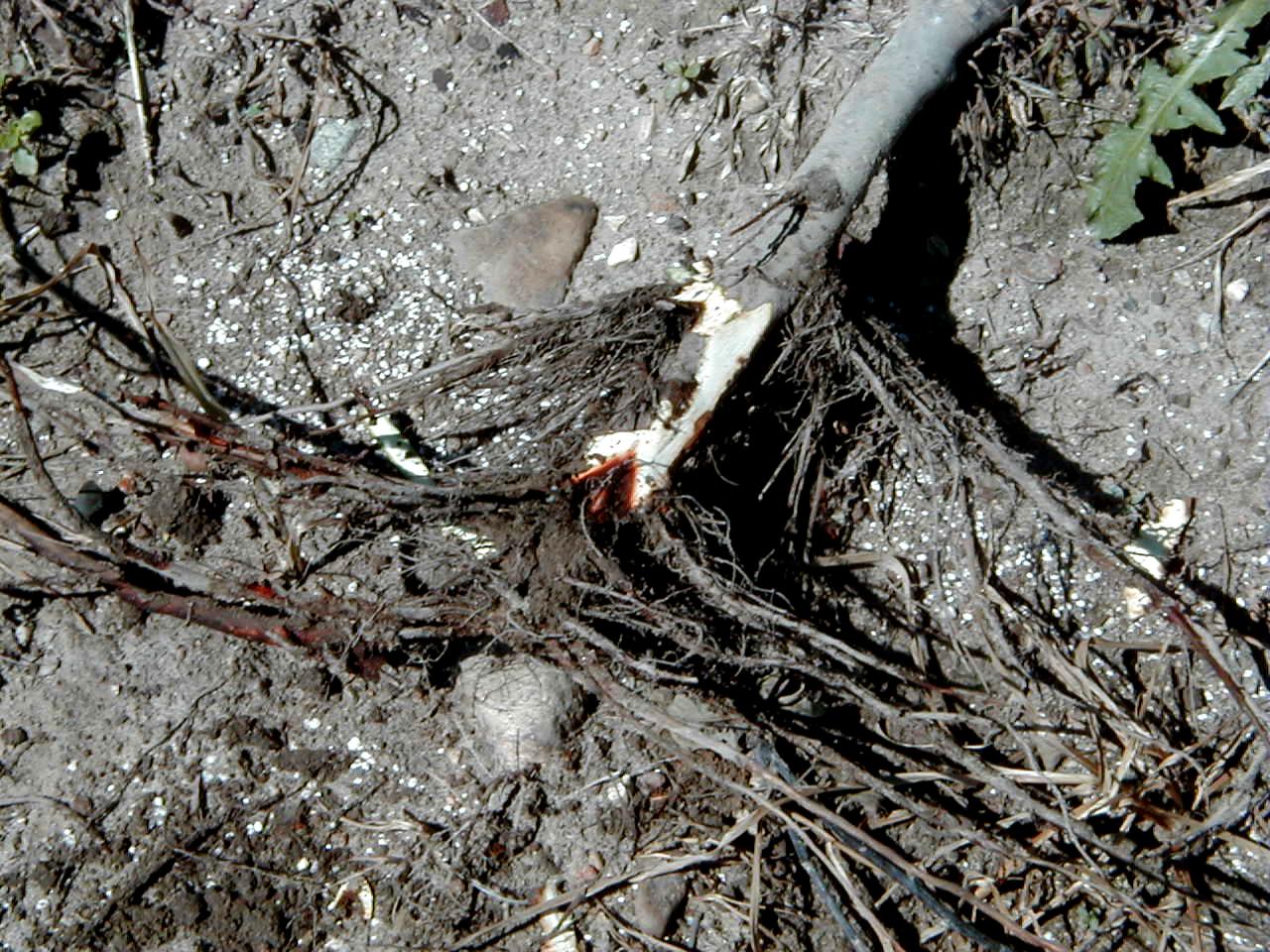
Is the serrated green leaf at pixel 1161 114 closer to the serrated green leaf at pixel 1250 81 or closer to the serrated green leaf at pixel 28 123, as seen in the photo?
the serrated green leaf at pixel 1250 81

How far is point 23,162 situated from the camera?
2.23m

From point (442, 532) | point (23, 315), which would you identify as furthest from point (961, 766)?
point (23, 315)

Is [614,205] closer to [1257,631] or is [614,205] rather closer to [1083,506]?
[1083,506]

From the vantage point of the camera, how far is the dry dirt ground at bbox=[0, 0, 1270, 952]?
1.85 m

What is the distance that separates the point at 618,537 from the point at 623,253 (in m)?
0.66

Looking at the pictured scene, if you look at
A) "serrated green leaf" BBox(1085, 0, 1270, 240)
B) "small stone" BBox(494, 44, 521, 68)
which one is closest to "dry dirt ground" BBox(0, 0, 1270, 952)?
"small stone" BBox(494, 44, 521, 68)

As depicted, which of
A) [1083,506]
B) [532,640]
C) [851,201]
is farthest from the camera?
[851,201]

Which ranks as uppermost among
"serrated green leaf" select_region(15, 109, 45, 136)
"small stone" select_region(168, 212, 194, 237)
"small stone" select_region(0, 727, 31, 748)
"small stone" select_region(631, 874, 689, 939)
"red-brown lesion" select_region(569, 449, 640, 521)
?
"serrated green leaf" select_region(15, 109, 45, 136)

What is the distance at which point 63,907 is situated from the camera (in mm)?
1828

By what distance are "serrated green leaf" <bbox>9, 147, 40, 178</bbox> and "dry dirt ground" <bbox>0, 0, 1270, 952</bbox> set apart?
1.7 inches

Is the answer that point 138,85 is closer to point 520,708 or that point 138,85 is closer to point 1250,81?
point 520,708

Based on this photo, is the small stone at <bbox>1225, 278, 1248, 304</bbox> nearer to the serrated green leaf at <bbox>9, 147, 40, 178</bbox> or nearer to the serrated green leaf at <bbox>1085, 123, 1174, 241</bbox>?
the serrated green leaf at <bbox>1085, 123, 1174, 241</bbox>

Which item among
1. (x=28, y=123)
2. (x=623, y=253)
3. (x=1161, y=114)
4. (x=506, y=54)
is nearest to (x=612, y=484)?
(x=623, y=253)

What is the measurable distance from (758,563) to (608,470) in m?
0.37
